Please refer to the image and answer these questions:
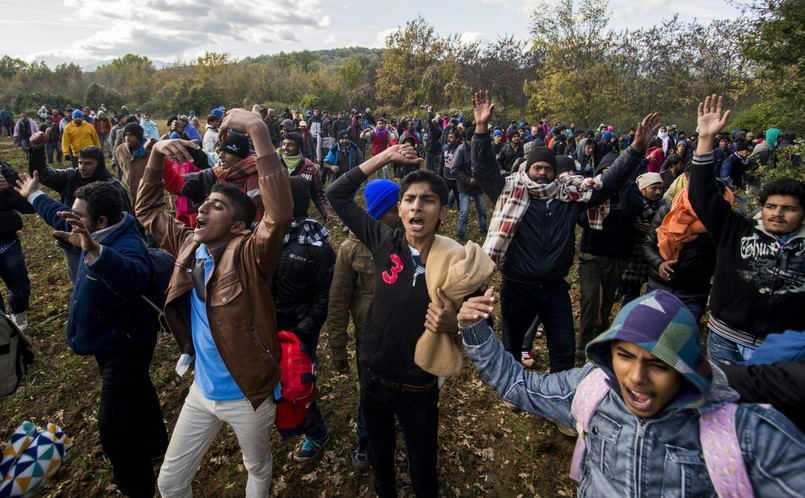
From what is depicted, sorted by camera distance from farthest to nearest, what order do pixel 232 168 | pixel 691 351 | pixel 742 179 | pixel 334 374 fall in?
pixel 742 179, pixel 334 374, pixel 232 168, pixel 691 351

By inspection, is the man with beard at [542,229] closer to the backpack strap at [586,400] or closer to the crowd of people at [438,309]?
the crowd of people at [438,309]

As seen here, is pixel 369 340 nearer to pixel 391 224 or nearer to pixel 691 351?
pixel 391 224

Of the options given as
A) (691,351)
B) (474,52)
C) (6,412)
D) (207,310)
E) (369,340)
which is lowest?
(6,412)

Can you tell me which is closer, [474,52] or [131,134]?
[131,134]

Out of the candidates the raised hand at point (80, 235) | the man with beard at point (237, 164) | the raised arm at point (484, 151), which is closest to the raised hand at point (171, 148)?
the raised hand at point (80, 235)

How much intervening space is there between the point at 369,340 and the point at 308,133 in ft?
41.7

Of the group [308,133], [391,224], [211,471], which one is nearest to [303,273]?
[391,224]

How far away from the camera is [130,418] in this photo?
312cm

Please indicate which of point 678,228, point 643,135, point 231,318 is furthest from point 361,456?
point 643,135

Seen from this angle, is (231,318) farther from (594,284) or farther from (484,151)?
(594,284)

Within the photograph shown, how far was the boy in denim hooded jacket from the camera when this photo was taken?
1292 millimetres

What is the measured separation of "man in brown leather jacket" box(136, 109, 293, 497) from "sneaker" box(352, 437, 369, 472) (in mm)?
990

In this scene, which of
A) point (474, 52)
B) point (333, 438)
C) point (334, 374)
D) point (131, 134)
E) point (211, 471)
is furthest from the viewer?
point (474, 52)

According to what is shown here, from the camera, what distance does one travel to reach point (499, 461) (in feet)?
12.5
